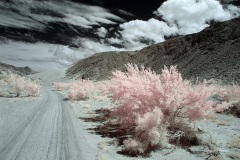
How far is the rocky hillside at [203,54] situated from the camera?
166 ft

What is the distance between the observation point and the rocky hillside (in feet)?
166

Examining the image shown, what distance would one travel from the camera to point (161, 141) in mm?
9000

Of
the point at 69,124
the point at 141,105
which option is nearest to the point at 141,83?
the point at 141,105

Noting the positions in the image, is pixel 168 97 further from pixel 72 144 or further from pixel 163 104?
pixel 72 144

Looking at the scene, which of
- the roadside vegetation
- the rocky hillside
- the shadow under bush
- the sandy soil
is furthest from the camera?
the rocky hillside

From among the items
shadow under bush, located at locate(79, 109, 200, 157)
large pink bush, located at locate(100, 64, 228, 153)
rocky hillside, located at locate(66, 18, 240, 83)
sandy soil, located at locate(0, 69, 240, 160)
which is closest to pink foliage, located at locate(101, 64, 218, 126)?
large pink bush, located at locate(100, 64, 228, 153)

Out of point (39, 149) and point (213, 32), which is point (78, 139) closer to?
point (39, 149)

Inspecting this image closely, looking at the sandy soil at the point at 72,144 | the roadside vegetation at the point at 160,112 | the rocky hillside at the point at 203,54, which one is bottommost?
the sandy soil at the point at 72,144

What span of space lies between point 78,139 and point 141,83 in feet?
11.4

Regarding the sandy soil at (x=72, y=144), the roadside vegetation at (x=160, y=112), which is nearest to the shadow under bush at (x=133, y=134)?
the roadside vegetation at (x=160, y=112)

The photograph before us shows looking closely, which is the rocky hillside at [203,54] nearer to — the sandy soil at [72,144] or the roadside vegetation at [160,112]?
the roadside vegetation at [160,112]

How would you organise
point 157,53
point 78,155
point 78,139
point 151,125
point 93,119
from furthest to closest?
point 157,53, point 93,119, point 78,139, point 151,125, point 78,155

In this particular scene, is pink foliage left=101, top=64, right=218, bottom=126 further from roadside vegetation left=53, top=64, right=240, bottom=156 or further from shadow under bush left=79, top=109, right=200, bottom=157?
shadow under bush left=79, top=109, right=200, bottom=157

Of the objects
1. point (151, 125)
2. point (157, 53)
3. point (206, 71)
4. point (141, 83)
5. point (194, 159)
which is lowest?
point (194, 159)
